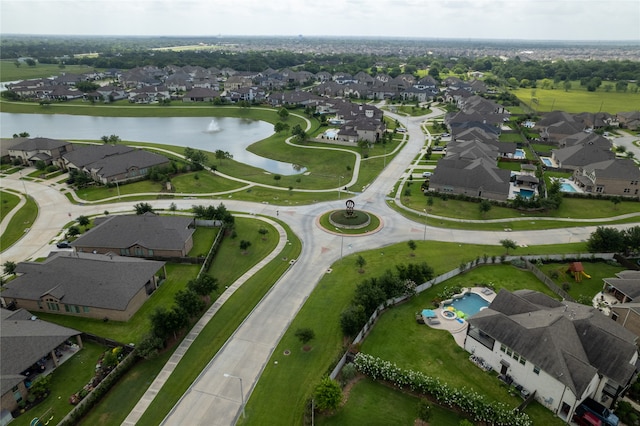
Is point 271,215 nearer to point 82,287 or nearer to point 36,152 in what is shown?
point 82,287

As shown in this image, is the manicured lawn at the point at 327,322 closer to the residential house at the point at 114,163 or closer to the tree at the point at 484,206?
the tree at the point at 484,206

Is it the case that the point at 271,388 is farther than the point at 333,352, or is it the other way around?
the point at 333,352

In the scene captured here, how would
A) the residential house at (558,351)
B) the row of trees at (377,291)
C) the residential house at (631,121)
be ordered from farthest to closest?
the residential house at (631,121) < the row of trees at (377,291) < the residential house at (558,351)

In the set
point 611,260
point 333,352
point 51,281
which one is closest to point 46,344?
point 51,281

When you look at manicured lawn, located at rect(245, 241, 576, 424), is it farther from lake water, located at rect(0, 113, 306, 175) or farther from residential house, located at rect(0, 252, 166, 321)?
lake water, located at rect(0, 113, 306, 175)

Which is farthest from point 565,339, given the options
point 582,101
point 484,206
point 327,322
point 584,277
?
point 582,101

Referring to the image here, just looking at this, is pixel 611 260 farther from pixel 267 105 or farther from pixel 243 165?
pixel 267 105

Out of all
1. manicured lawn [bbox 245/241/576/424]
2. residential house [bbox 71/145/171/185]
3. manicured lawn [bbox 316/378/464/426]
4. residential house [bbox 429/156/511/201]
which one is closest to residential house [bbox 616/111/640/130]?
residential house [bbox 429/156/511/201]

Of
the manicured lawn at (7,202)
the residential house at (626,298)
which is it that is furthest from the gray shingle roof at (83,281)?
the residential house at (626,298)
